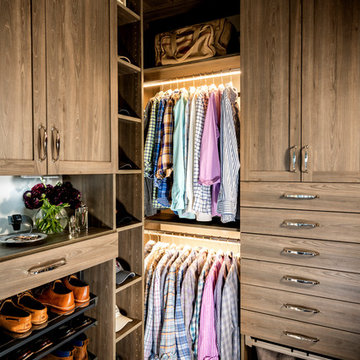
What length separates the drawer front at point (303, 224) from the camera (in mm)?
1577

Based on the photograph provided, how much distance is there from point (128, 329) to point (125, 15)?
1.89 metres

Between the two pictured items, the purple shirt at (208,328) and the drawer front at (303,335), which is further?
the purple shirt at (208,328)

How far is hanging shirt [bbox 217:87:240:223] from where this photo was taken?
1.81 metres

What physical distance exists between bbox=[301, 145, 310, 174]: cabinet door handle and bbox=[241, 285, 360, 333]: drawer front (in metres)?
0.70

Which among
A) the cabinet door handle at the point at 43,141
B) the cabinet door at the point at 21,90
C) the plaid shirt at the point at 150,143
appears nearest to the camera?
the cabinet door at the point at 21,90

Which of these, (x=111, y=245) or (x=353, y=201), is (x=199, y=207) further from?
(x=353, y=201)

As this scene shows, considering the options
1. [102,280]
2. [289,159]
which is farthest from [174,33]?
[102,280]

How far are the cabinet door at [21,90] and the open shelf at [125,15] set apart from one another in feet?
1.99

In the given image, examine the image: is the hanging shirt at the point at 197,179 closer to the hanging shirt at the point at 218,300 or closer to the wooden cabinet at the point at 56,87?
the hanging shirt at the point at 218,300

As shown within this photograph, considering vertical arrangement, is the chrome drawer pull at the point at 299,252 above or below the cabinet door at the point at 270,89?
below

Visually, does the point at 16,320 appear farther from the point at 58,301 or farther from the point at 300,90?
the point at 300,90

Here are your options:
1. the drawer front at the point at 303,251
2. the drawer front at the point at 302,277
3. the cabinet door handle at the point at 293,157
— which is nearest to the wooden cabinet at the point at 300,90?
the cabinet door handle at the point at 293,157

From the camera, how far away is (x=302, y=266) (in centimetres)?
168

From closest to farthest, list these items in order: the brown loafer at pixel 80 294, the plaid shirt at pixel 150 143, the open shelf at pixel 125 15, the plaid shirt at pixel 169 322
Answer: the brown loafer at pixel 80 294 < the open shelf at pixel 125 15 < the plaid shirt at pixel 169 322 < the plaid shirt at pixel 150 143
